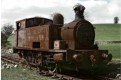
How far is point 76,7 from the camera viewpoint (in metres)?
15.1

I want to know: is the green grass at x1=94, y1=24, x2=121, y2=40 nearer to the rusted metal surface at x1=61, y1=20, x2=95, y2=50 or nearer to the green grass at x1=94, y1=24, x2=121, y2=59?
the green grass at x1=94, y1=24, x2=121, y2=59

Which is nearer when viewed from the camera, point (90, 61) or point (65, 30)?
point (90, 61)

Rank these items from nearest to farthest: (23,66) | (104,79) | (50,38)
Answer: (104,79) < (50,38) < (23,66)

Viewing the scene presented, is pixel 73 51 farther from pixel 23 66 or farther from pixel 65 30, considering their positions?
pixel 23 66

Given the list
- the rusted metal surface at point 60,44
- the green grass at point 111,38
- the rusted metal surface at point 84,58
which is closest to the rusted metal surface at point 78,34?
the rusted metal surface at point 60,44

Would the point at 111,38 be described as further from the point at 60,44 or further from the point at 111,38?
the point at 60,44

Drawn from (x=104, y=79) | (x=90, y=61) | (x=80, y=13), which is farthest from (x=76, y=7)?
(x=104, y=79)

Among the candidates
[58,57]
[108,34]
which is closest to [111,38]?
[108,34]

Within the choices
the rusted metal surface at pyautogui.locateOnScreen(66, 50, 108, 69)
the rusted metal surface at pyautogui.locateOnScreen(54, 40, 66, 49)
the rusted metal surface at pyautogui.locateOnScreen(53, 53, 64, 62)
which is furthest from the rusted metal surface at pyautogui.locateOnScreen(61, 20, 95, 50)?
the rusted metal surface at pyautogui.locateOnScreen(53, 53, 64, 62)

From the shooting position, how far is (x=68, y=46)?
49.0 feet

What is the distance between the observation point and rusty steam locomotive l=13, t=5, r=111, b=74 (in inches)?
545

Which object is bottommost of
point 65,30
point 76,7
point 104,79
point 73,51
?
point 104,79

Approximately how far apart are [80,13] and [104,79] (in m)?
3.54

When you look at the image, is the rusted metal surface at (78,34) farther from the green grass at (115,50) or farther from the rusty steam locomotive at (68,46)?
the green grass at (115,50)
